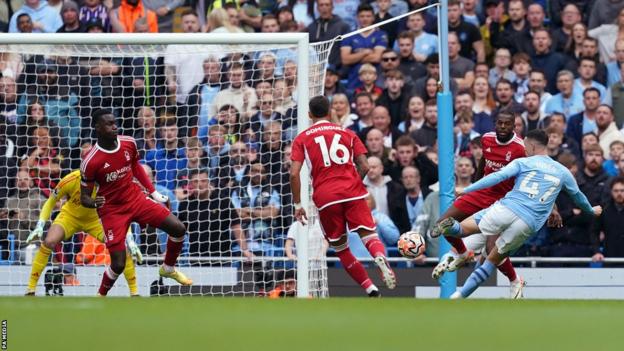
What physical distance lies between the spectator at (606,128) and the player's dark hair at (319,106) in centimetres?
419

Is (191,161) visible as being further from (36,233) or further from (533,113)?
(533,113)

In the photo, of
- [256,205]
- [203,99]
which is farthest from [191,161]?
[256,205]

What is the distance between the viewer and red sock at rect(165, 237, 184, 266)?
13484mm

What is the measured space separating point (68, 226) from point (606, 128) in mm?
5954

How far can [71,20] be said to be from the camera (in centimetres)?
1772

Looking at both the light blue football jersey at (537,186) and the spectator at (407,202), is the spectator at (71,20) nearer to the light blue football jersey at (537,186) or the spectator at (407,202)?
the spectator at (407,202)

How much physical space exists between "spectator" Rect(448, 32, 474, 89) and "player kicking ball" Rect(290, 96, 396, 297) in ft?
13.2

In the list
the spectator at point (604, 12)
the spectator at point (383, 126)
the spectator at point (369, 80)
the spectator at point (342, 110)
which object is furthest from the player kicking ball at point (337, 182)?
the spectator at point (604, 12)

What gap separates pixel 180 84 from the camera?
15578mm

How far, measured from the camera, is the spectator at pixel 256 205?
1476 centimetres

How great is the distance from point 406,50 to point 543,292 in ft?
12.7

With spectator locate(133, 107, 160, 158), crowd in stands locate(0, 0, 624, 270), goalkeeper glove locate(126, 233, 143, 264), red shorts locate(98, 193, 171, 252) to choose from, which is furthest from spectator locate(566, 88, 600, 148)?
goalkeeper glove locate(126, 233, 143, 264)

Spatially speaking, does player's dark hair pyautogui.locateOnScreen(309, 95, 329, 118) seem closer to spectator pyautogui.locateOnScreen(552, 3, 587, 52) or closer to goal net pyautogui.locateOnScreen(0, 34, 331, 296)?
goal net pyautogui.locateOnScreen(0, 34, 331, 296)

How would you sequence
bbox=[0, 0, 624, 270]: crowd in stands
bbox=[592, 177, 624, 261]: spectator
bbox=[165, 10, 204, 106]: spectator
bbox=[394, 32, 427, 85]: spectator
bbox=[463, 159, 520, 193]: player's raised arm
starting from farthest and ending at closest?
bbox=[394, 32, 427, 85]: spectator
bbox=[165, 10, 204, 106]: spectator
bbox=[0, 0, 624, 270]: crowd in stands
bbox=[592, 177, 624, 261]: spectator
bbox=[463, 159, 520, 193]: player's raised arm
